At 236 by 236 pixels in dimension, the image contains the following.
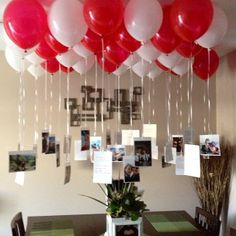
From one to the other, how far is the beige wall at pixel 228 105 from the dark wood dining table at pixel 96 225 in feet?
2.91

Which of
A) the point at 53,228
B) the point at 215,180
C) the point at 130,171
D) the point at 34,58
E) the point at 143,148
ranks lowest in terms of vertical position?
the point at 53,228

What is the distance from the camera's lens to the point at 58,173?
3.51 meters

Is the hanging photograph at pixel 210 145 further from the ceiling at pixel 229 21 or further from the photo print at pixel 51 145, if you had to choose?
the photo print at pixel 51 145

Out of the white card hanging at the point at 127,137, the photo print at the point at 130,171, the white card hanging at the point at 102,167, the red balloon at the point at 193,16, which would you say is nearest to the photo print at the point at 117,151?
the white card hanging at the point at 127,137

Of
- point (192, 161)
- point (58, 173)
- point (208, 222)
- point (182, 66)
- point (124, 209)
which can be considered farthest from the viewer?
point (58, 173)

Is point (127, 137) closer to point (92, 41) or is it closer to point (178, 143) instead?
point (178, 143)

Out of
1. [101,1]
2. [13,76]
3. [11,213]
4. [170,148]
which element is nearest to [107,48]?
[101,1]

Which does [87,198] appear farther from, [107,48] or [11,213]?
[107,48]

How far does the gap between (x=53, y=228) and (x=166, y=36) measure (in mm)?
1562

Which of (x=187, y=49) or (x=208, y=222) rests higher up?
(x=187, y=49)

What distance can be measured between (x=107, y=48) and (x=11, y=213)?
202 centimetres

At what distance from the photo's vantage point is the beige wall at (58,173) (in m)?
3.44

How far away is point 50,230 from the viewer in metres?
2.42

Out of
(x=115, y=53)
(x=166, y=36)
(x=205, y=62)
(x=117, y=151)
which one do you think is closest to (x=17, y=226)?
(x=117, y=151)
